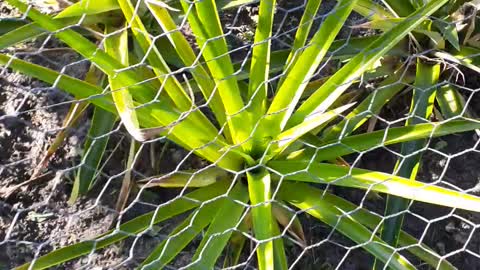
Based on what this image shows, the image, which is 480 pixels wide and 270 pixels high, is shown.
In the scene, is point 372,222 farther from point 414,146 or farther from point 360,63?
point 360,63

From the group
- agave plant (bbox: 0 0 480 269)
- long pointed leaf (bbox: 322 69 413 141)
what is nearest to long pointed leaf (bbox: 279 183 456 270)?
agave plant (bbox: 0 0 480 269)

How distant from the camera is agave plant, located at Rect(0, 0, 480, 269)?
3.39 feet

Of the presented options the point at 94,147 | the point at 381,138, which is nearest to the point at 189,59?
the point at 94,147

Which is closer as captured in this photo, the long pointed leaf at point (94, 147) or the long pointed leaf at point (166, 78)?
the long pointed leaf at point (166, 78)

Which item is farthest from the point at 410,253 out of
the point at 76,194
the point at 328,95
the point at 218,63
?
the point at 76,194

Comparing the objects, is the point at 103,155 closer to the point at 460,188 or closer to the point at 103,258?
the point at 103,258

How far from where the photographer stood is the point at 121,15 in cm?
126

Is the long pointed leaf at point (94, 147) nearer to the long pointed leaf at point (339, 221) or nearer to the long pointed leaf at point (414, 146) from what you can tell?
the long pointed leaf at point (339, 221)

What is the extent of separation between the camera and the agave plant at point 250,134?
1.03m

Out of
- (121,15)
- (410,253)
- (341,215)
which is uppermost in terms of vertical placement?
(121,15)

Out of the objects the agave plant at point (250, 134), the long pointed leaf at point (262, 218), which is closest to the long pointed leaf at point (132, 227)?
the agave plant at point (250, 134)

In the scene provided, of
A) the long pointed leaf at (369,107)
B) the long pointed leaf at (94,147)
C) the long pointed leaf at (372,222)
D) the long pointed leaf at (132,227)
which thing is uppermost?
the long pointed leaf at (94,147)

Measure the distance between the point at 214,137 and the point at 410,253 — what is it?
1.45 feet

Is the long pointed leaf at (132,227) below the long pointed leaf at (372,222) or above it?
above
